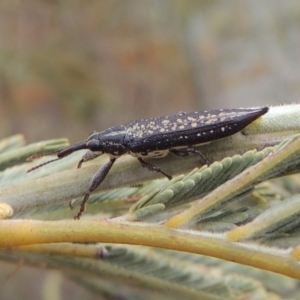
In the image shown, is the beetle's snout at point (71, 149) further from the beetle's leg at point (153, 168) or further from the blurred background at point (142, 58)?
the blurred background at point (142, 58)

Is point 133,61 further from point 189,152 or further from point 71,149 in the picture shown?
point 189,152

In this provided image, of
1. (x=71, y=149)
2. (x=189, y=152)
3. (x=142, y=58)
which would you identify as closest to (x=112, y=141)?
(x=71, y=149)

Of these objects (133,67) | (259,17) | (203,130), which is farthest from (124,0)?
(203,130)

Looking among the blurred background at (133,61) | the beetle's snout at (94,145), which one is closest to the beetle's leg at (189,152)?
the beetle's snout at (94,145)

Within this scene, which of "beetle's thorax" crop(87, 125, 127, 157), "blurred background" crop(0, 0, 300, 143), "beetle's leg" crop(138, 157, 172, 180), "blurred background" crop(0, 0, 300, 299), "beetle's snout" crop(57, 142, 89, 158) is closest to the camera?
"beetle's leg" crop(138, 157, 172, 180)

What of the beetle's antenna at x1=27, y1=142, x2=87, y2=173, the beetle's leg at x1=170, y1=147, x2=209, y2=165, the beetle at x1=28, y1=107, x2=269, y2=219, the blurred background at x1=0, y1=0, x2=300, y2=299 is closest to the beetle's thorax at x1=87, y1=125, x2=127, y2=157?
the beetle at x1=28, y1=107, x2=269, y2=219

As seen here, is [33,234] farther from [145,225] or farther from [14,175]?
[14,175]

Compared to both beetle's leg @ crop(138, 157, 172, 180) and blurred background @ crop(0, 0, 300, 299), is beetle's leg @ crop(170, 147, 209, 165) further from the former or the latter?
blurred background @ crop(0, 0, 300, 299)
